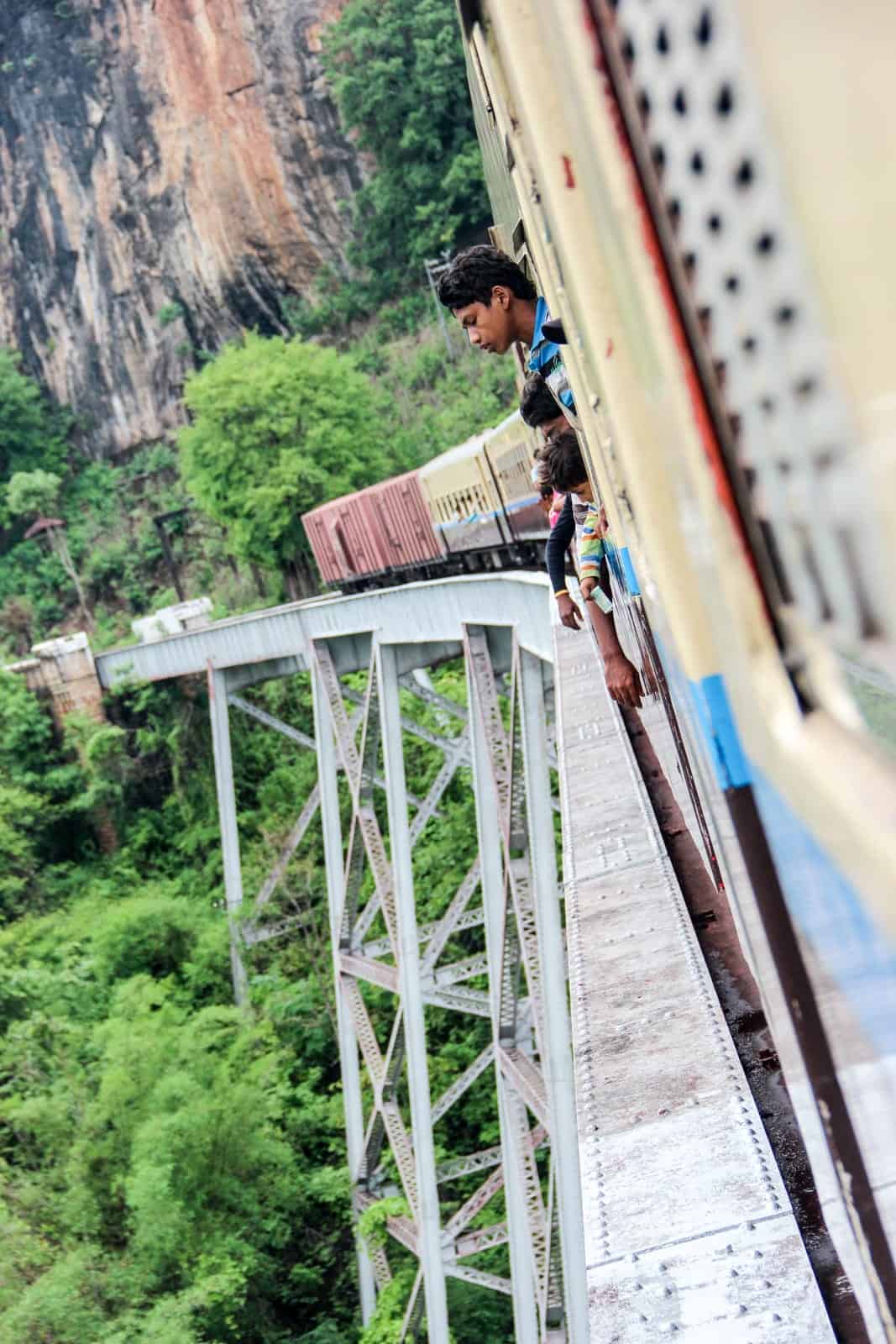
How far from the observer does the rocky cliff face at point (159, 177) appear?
113ft

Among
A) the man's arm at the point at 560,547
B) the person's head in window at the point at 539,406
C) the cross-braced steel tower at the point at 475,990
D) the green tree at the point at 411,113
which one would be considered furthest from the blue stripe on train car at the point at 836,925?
the green tree at the point at 411,113

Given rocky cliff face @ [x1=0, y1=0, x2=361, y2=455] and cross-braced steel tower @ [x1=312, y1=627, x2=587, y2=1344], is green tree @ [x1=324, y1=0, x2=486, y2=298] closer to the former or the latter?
rocky cliff face @ [x1=0, y1=0, x2=361, y2=455]

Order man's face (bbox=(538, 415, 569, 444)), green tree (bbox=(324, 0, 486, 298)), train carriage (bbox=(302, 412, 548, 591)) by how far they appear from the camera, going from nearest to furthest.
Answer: man's face (bbox=(538, 415, 569, 444)), train carriage (bbox=(302, 412, 548, 591)), green tree (bbox=(324, 0, 486, 298))

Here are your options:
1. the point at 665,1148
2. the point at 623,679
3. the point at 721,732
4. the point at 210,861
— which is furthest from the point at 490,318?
the point at 210,861

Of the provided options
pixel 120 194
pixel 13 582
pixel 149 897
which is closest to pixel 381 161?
pixel 120 194

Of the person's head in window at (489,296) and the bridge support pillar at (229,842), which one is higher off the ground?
the person's head in window at (489,296)

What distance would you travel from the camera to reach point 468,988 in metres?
12.7

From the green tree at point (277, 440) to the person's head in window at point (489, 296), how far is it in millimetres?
23619

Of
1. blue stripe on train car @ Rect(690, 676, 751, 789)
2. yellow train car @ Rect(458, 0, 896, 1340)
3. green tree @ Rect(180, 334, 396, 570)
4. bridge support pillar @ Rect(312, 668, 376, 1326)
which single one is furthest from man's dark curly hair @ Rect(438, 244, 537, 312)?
green tree @ Rect(180, 334, 396, 570)

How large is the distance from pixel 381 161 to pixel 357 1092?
26.3 meters

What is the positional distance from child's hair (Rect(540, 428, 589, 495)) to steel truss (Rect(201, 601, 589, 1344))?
3668 mm

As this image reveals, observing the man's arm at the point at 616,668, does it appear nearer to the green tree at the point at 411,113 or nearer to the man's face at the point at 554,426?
the man's face at the point at 554,426

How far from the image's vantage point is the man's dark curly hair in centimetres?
336

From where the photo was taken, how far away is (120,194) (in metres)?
35.8
